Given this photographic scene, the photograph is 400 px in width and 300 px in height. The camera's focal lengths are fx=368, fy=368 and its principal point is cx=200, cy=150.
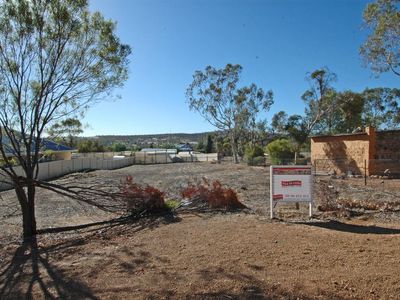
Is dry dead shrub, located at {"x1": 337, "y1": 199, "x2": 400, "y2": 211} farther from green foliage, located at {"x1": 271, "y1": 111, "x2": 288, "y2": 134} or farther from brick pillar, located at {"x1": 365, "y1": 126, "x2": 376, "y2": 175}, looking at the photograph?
green foliage, located at {"x1": 271, "y1": 111, "x2": 288, "y2": 134}

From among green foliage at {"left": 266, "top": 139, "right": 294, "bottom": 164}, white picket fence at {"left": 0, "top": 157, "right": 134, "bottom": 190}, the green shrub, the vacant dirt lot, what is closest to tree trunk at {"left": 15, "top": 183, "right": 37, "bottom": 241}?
the vacant dirt lot

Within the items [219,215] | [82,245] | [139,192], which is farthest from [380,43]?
[82,245]

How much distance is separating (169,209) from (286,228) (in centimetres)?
380

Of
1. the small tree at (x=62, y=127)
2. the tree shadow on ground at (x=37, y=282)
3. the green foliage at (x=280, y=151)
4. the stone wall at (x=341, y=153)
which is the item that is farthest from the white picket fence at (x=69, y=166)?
the green foliage at (x=280, y=151)

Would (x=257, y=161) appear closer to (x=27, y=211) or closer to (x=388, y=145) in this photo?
(x=388, y=145)

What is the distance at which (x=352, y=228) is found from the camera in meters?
7.55

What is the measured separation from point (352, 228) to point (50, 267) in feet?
18.9

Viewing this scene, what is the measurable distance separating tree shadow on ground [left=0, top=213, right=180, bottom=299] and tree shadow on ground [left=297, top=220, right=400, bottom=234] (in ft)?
10.9

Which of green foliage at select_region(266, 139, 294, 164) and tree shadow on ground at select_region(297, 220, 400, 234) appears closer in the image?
tree shadow on ground at select_region(297, 220, 400, 234)

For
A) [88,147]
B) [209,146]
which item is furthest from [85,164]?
[209,146]

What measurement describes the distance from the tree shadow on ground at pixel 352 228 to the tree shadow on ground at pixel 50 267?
10.9 ft

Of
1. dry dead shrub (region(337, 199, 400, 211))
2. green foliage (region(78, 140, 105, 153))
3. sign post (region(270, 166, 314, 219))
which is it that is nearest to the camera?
sign post (region(270, 166, 314, 219))

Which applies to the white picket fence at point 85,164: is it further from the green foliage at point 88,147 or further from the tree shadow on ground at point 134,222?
the green foliage at point 88,147

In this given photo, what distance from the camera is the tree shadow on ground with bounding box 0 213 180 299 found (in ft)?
15.2
